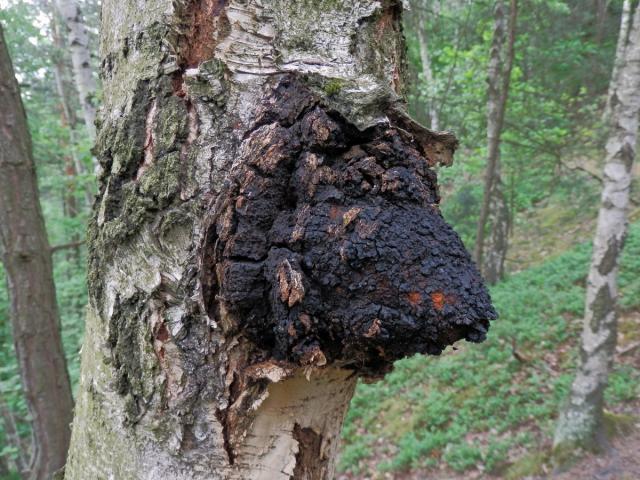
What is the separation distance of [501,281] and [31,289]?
32.4 feet

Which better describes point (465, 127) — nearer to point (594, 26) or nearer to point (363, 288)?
point (594, 26)

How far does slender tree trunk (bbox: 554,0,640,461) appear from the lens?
4566mm

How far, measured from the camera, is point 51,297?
2965mm

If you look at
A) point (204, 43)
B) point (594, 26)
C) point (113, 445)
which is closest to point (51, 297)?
point (113, 445)

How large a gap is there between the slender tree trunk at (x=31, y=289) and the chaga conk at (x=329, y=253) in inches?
103

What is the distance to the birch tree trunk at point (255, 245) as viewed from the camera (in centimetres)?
73

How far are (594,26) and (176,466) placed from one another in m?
15.0

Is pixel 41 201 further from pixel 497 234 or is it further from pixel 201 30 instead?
pixel 201 30

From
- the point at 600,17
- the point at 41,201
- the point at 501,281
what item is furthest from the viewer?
the point at 600,17

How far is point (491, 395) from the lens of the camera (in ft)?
21.4

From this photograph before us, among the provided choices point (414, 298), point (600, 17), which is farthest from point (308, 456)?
point (600, 17)

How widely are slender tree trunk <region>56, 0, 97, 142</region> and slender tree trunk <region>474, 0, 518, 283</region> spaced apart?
6.32 meters

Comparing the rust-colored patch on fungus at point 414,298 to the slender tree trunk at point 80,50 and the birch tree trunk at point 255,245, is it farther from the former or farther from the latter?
the slender tree trunk at point 80,50

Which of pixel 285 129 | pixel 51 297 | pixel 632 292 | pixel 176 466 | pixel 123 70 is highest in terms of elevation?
pixel 123 70
